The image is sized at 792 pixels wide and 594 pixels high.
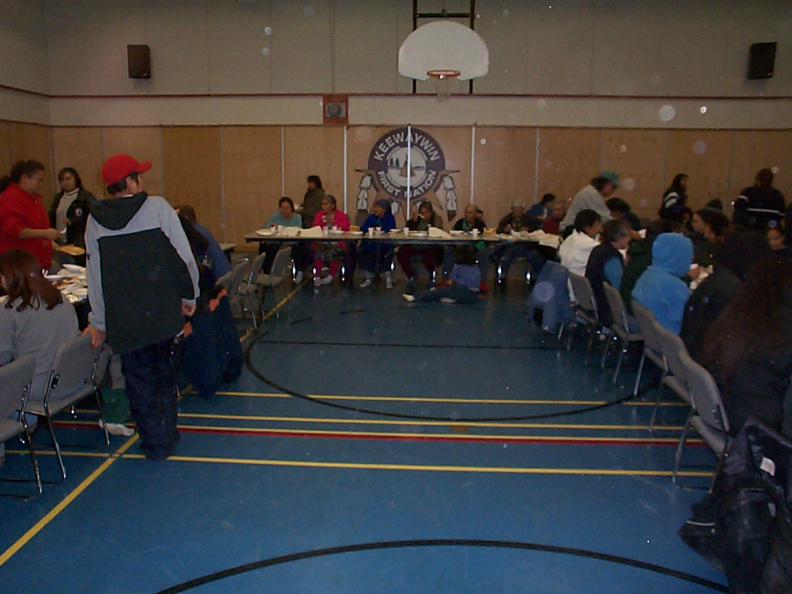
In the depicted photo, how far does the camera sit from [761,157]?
44.4ft

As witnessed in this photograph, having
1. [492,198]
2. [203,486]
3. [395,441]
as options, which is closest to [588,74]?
[492,198]

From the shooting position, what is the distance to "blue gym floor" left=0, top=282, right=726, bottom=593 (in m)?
2.92

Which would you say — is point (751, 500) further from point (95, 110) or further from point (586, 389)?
point (95, 110)

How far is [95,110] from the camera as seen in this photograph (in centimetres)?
1417

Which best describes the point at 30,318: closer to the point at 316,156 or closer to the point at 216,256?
the point at 216,256

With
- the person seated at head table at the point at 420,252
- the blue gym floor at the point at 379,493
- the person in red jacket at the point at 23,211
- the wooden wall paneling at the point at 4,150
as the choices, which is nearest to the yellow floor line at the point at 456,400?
the blue gym floor at the point at 379,493

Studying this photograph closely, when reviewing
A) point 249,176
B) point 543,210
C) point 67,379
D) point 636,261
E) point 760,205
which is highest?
point 249,176

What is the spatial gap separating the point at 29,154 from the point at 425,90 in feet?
26.6

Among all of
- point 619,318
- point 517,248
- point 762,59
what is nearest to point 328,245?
point 517,248

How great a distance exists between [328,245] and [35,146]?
24.8 feet

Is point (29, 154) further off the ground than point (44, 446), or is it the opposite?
Answer: point (29, 154)

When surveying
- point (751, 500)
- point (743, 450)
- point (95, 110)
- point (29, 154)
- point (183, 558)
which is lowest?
point (183, 558)

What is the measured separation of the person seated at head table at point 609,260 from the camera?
608 cm

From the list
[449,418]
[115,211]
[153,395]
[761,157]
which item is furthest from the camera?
[761,157]
